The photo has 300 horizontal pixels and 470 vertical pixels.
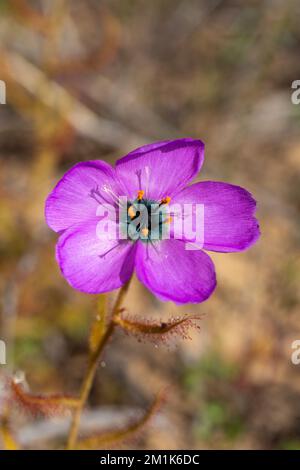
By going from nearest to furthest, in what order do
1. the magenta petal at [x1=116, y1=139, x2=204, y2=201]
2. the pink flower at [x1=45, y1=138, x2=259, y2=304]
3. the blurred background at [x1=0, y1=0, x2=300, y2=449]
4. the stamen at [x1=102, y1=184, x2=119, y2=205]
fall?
the pink flower at [x1=45, y1=138, x2=259, y2=304]
the magenta petal at [x1=116, y1=139, x2=204, y2=201]
the stamen at [x1=102, y1=184, x2=119, y2=205]
the blurred background at [x1=0, y1=0, x2=300, y2=449]

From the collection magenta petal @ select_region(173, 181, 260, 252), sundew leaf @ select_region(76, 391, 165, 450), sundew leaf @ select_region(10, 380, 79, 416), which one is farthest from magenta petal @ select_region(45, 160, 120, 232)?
sundew leaf @ select_region(76, 391, 165, 450)

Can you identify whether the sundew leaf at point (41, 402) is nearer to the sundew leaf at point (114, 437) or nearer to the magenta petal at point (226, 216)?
the sundew leaf at point (114, 437)

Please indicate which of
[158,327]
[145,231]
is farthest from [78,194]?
[158,327]

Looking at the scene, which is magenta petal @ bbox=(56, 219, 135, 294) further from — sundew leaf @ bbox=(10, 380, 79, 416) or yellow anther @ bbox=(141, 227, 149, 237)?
sundew leaf @ bbox=(10, 380, 79, 416)

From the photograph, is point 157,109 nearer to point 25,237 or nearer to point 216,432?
point 25,237
